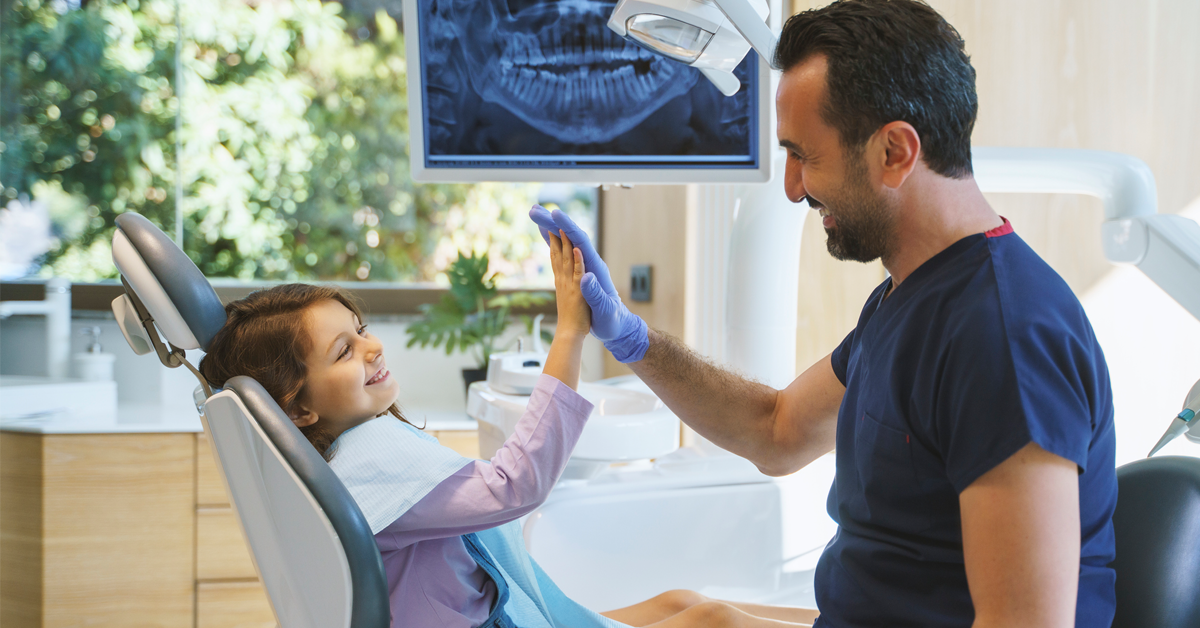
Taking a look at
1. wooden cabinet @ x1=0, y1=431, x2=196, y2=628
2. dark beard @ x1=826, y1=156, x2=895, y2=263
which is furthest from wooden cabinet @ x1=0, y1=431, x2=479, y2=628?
dark beard @ x1=826, y1=156, x2=895, y2=263

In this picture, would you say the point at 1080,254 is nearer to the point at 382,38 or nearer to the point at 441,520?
the point at 441,520

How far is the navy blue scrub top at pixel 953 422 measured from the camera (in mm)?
780

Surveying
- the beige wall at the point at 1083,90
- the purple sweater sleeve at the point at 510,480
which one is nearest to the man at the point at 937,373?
the purple sweater sleeve at the point at 510,480

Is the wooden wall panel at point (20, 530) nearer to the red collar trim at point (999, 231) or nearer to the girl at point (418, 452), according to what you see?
the girl at point (418, 452)

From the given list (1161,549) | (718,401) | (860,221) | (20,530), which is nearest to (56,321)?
(20,530)

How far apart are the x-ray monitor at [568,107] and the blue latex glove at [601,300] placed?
25cm

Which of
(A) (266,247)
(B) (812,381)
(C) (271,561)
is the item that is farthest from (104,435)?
(B) (812,381)

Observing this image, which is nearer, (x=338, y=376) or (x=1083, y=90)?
(x=338, y=376)

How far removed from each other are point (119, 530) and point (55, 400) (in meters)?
0.46

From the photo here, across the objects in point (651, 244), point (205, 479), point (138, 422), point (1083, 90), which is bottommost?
point (205, 479)

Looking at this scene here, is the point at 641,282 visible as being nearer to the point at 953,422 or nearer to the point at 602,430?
the point at 602,430

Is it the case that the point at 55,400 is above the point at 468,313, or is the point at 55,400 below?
below

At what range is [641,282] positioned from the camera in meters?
2.74

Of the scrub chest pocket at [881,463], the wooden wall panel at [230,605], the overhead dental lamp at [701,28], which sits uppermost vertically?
the overhead dental lamp at [701,28]
